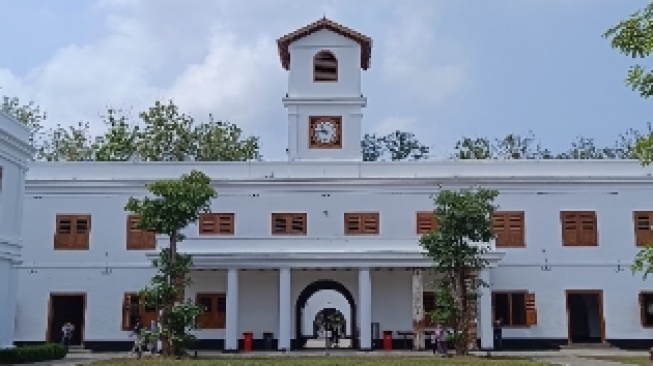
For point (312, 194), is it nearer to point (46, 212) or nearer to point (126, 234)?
point (126, 234)

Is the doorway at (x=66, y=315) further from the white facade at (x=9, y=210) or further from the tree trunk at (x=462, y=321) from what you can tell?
the tree trunk at (x=462, y=321)

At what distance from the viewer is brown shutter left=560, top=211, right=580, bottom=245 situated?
26775mm

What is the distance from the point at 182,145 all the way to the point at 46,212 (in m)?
13.6

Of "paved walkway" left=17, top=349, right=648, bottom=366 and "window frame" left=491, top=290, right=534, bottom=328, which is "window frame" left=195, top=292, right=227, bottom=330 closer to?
"paved walkway" left=17, top=349, right=648, bottom=366

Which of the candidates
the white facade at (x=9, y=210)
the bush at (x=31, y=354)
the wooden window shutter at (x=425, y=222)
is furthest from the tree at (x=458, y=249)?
the white facade at (x=9, y=210)

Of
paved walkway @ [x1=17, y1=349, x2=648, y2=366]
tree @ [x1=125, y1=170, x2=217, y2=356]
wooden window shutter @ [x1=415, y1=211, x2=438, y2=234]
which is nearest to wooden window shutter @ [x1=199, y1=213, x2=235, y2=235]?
paved walkway @ [x1=17, y1=349, x2=648, y2=366]

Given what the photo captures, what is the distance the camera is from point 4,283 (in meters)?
21.9

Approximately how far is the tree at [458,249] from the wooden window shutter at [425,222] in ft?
14.0

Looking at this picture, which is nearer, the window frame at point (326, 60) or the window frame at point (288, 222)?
the window frame at point (288, 222)

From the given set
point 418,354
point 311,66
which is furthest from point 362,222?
point 311,66

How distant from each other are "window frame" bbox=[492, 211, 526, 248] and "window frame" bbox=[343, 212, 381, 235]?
407 cm

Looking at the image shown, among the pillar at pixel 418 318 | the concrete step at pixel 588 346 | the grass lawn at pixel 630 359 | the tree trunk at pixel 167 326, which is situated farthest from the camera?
the concrete step at pixel 588 346

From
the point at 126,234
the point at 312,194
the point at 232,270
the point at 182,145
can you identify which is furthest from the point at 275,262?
the point at 182,145

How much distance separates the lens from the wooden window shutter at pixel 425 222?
26.8 metres
